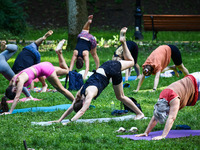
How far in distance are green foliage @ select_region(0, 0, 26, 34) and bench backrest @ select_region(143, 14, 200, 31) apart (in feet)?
23.1

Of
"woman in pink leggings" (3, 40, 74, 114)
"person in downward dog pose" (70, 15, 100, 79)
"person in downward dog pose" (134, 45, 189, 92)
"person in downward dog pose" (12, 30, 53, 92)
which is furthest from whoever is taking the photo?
"person in downward dog pose" (70, 15, 100, 79)

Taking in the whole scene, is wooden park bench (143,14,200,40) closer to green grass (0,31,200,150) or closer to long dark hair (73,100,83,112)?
green grass (0,31,200,150)

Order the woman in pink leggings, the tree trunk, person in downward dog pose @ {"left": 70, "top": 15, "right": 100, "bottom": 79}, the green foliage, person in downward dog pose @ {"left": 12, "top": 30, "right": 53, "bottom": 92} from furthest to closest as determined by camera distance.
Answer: the green foliage → the tree trunk → person in downward dog pose @ {"left": 70, "top": 15, "right": 100, "bottom": 79} → person in downward dog pose @ {"left": 12, "top": 30, "right": 53, "bottom": 92} → the woman in pink leggings

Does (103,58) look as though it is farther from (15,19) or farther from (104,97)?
(15,19)

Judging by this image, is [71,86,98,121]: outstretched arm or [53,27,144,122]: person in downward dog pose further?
[53,27,144,122]: person in downward dog pose

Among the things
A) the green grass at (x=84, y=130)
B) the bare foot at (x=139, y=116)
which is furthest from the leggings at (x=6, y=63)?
the bare foot at (x=139, y=116)

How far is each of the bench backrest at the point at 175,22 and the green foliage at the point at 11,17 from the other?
7030 mm

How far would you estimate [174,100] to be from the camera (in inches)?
229

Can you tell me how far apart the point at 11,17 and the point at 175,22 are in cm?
852

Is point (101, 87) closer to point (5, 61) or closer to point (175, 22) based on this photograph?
point (5, 61)

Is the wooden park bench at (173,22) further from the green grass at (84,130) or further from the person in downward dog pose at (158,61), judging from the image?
the green grass at (84,130)

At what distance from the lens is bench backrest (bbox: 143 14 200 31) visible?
17.0 meters

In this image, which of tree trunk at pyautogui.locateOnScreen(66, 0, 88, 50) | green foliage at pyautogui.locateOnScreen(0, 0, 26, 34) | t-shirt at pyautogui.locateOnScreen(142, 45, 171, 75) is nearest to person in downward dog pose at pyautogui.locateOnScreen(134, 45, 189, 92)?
t-shirt at pyautogui.locateOnScreen(142, 45, 171, 75)

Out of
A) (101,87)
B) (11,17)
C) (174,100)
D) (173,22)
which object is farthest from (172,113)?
(11,17)
